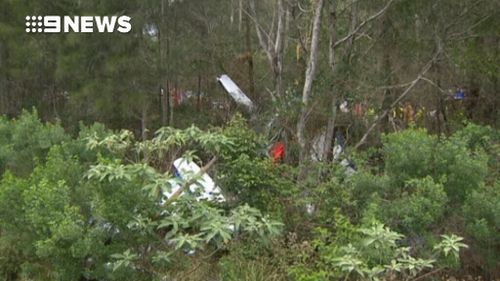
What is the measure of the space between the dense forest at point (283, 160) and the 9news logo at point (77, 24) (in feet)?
0.30

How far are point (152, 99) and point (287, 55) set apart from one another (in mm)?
3511

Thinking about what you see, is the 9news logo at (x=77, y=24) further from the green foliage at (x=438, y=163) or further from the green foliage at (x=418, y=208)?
the green foliage at (x=418, y=208)

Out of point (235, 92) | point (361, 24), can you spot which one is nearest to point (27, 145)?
point (361, 24)

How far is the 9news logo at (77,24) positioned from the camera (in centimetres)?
1073

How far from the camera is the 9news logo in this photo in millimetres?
10727

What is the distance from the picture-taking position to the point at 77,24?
10789 mm

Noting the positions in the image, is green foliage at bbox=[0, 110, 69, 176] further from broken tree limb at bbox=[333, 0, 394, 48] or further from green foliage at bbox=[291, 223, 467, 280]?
broken tree limb at bbox=[333, 0, 394, 48]

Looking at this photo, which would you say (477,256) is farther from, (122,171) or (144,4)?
(144,4)

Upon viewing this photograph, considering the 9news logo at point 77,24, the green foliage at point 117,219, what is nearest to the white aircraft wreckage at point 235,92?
the 9news logo at point 77,24

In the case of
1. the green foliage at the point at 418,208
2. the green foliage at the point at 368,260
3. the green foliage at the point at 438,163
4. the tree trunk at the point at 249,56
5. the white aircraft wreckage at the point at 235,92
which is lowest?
the green foliage at the point at 368,260

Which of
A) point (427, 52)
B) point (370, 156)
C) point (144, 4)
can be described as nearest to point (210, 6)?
point (144, 4)

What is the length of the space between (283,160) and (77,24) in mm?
5312

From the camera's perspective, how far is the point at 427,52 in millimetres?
9039

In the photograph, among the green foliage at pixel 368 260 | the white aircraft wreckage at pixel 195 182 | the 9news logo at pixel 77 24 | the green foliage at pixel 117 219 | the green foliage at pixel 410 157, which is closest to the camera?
the green foliage at pixel 368 260
